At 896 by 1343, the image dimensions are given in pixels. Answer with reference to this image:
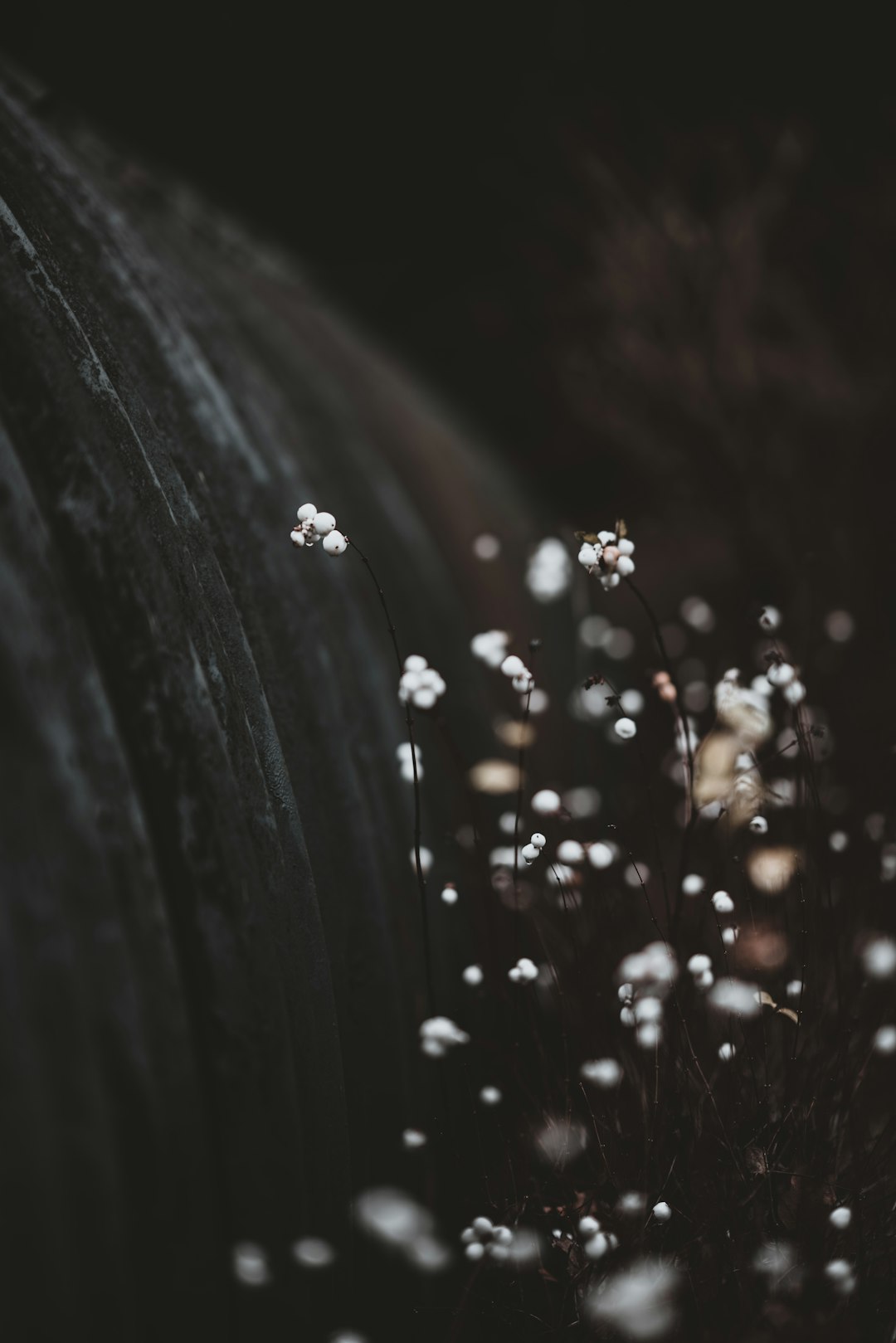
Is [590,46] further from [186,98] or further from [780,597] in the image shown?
[780,597]

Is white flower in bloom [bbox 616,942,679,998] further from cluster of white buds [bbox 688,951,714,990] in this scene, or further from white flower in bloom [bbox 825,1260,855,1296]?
white flower in bloom [bbox 825,1260,855,1296]

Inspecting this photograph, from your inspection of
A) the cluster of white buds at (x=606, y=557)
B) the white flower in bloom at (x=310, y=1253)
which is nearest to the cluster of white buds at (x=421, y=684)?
the cluster of white buds at (x=606, y=557)

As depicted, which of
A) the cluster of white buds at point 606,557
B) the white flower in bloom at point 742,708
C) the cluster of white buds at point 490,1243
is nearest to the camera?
the cluster of white buds at point 490,1243

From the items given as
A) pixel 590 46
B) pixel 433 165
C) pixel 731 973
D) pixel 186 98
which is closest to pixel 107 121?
pixel 186 98

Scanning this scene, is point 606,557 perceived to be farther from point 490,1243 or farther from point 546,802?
point 490,1243

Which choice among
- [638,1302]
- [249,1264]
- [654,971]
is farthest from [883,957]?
[249,1264]

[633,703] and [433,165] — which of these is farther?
[433,165]

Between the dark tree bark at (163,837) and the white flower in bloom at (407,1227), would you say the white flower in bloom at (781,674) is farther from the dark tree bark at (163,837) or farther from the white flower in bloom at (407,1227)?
the white flower in bloom at (407,1227)
